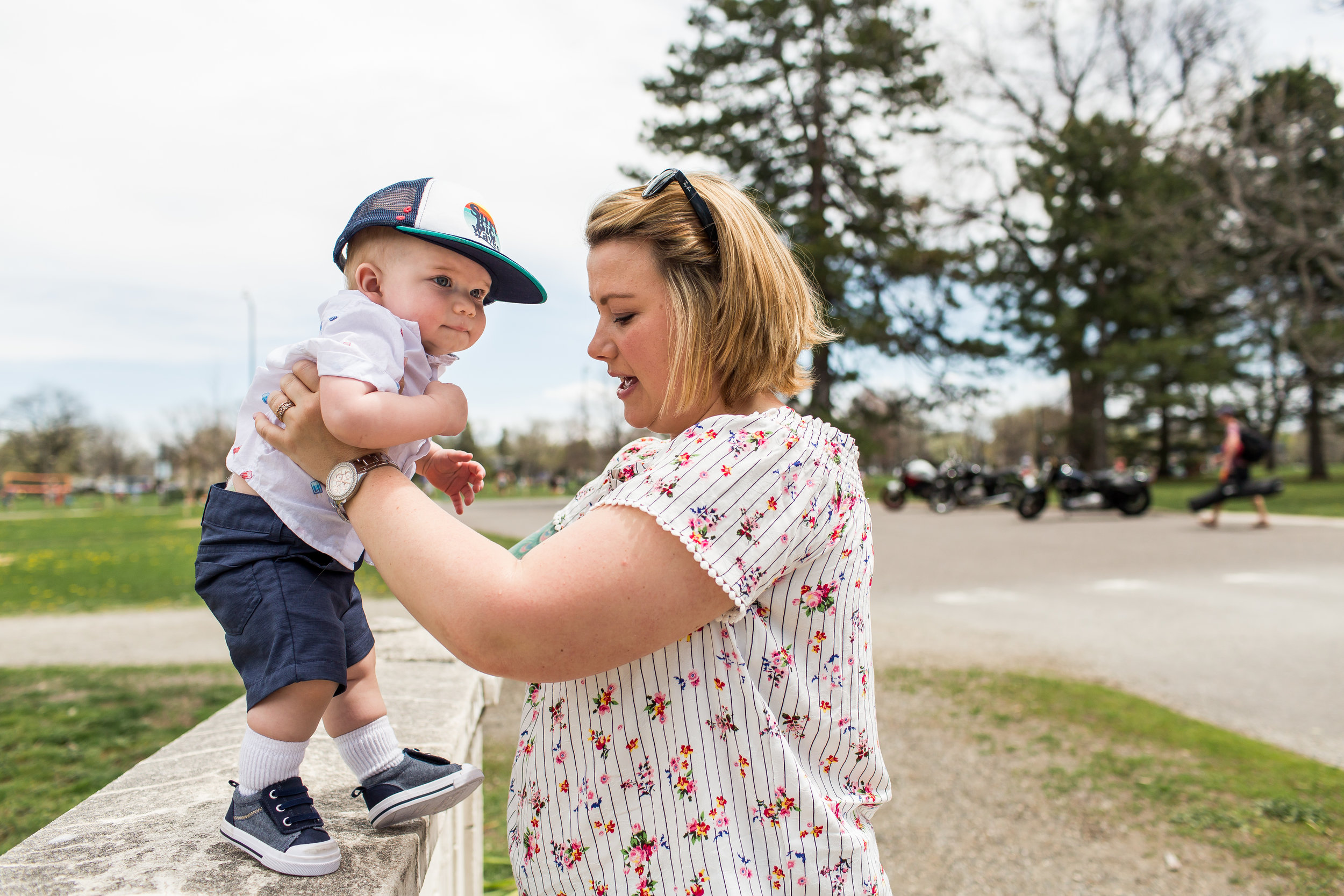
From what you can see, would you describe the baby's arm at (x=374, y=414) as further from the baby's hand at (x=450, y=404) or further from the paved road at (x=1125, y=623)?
the paved road at (x=1125, y=623)

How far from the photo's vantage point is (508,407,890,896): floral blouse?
110cm

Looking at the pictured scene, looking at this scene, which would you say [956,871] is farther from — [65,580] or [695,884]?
[65,580]

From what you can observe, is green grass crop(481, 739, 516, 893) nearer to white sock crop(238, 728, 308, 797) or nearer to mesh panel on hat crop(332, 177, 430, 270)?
white sock crop(238, 728, 308, 797)

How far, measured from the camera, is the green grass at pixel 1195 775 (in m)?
3.35

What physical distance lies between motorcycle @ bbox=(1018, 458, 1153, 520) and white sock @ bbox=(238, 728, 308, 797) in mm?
16925

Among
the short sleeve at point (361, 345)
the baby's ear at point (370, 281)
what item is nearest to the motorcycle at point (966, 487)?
the baby's ear at point (370, 281)

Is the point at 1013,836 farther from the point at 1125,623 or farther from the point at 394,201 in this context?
the point at 1125,623

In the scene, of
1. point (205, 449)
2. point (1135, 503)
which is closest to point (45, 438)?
point (205, 449)

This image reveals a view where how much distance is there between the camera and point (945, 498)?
1938 centimetres

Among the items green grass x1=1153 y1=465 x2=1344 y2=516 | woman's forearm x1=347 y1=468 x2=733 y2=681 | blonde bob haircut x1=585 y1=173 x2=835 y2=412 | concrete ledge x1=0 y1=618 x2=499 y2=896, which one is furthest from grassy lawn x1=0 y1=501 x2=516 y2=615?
green grass x1=1153 y1=465 x2=1344 y2=516

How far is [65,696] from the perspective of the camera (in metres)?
5.54

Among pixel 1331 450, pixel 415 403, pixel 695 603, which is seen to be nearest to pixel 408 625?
pixel 415 403

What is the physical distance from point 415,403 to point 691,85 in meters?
14.8

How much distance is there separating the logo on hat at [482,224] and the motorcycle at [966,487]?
18.8 meters
